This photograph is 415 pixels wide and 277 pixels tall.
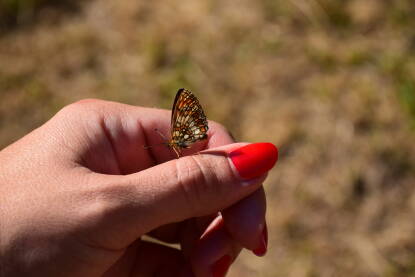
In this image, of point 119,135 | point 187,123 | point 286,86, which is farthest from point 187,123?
point 286,86

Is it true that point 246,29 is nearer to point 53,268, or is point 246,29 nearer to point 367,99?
point 367,99

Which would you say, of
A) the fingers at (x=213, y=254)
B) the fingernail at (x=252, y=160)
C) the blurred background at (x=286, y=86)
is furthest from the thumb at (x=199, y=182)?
the blurred background at (x=286, y=86)

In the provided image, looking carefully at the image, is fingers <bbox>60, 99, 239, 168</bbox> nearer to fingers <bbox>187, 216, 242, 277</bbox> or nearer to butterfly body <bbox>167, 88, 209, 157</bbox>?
butterfly body <bbox>167, 88, 209, 157</bbox>

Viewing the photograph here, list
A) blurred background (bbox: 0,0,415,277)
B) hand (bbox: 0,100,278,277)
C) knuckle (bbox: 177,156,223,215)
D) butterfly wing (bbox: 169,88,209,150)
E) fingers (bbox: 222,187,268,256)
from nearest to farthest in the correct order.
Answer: hand (bbox: 0,100,278,277) → knuckle (bbox: 177,156,223,215) → butterfly wing (bbox: 169,88,209,150) → fingers (bbox: 222,187,268,256) → blurred background (bbox: 0,0,415,277)

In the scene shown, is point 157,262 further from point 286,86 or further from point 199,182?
point 286,86

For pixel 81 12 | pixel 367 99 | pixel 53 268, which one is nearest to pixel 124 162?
pixel 53 268

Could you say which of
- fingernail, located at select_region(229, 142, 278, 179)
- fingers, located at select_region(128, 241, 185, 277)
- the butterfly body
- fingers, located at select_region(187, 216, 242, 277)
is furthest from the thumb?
fingers, located at select_region(128, 241, 185, 277)

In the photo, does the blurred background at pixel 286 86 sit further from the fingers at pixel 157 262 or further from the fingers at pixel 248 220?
the fingers at pixel 248 220
